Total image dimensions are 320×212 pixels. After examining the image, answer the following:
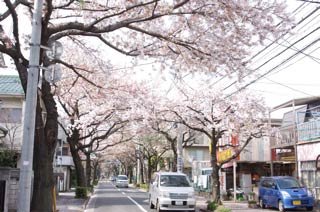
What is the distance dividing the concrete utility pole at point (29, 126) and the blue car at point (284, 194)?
14.5m

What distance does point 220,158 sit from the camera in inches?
1307

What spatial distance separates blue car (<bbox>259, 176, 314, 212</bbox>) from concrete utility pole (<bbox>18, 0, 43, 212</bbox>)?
14.5m

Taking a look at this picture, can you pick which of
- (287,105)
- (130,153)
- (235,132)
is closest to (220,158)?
(287,105)

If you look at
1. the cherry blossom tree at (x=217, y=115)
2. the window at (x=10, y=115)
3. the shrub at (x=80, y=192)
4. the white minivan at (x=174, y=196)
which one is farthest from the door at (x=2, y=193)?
the shrub at (x=80, y=192)

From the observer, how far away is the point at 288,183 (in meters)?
20.1

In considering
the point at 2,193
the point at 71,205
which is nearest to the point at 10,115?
the point at 71,205

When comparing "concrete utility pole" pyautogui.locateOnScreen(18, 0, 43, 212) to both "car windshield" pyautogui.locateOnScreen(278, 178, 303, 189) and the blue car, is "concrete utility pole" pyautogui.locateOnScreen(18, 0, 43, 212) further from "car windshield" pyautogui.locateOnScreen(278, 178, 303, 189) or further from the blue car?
"car windshield" pyautogui.locateOnScreen(278, 178, 303, 189)

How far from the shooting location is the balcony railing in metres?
20.9

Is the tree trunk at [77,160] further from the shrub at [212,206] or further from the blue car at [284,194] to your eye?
the blue car at [284,194]

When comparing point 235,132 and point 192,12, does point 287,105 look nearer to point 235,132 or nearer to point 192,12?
point 235,132

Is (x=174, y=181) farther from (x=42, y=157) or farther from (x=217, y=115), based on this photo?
(x=42, y=157)

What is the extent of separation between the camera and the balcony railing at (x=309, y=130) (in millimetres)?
20922

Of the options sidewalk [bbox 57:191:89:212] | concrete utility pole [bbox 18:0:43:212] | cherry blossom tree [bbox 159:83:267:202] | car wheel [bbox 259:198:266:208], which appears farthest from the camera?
car wheel [bbox 259:198:266:208]

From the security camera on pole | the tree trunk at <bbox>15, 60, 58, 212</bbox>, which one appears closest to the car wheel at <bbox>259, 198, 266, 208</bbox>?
the tree trunk at <bbox>15, 60, 58, 212</bbox>
